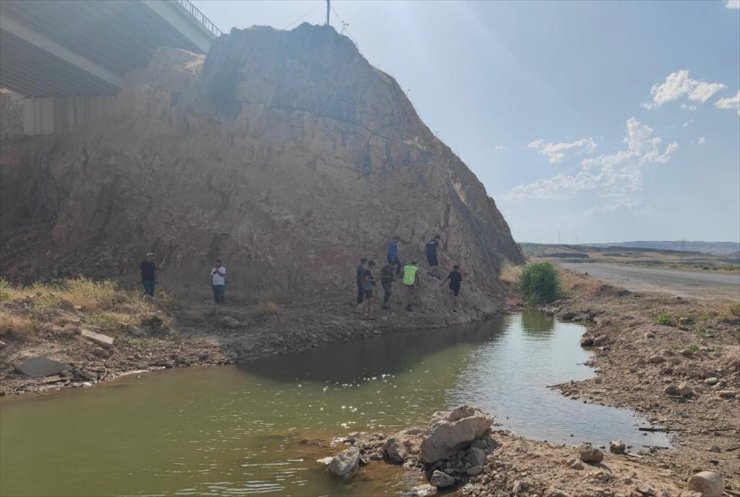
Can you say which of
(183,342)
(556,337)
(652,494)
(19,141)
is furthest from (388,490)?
(19,141)

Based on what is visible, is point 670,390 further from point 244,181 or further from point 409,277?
point 244,181

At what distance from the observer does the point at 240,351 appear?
51.9 feet

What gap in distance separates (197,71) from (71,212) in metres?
10.2

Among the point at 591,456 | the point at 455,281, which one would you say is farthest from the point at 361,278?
the point at 591,456

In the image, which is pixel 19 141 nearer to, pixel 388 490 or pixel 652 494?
pixel 388 490

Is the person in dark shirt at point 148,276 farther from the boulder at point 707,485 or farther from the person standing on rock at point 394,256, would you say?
the boulder at point 707,485

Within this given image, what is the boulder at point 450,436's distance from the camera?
25.3 feet

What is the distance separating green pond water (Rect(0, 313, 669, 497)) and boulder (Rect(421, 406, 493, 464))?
430mm

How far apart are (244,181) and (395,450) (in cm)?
2067

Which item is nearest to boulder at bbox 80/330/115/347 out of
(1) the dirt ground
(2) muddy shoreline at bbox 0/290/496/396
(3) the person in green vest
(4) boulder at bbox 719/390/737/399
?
(2) muddy shoreline at bbox 0/290/496/396

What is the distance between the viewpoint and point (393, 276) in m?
22.9

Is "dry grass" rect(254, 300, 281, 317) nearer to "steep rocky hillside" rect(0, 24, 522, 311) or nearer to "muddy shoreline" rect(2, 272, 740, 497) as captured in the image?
"muddy shoreline" rect(2, 272, 740, 497)

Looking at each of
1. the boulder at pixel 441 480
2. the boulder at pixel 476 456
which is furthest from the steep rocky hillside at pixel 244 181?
the boulder at pixel 441 480

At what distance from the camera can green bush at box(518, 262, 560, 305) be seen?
30297mm
